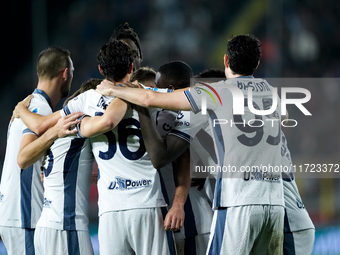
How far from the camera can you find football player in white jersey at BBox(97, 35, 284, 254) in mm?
2832

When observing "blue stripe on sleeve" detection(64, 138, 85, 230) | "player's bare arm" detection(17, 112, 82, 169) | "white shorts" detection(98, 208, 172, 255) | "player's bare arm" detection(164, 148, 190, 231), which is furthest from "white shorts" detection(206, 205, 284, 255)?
"player's bare arm" detection(17, 112, 82, 169)

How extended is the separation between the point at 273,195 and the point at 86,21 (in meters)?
9.13

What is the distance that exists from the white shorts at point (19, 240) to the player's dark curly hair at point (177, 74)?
180 centimetres

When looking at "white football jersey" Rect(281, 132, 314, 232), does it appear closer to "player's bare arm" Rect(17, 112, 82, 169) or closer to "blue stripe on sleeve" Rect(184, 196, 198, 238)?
"blue stripe on sleeve" Rect(184, 196, 198, 238)

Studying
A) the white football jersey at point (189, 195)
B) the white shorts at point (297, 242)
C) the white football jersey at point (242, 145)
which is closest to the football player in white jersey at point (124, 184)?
the white football jersey at point (189, 195)

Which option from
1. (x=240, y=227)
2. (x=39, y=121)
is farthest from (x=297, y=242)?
(x=39, y=121)

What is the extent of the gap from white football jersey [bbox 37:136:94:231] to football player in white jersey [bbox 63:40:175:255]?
210 mm

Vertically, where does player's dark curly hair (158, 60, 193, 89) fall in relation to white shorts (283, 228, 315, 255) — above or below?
above

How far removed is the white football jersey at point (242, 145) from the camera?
9.40 ft

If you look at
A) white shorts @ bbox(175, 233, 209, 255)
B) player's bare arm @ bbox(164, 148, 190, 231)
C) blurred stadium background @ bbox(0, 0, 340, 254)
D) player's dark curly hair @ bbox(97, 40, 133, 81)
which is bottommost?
white shorts @ bbox(175, 233, 209, 255)

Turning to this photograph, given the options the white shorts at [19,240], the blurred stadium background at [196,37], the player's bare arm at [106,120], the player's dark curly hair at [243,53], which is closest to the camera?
the player's bare arm at [106,120]

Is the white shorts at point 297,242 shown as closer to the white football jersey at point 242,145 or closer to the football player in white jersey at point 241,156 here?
the football player in white jersey at point 241,156

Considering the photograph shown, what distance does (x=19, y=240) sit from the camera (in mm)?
3652

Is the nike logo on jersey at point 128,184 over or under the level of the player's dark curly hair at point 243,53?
under
